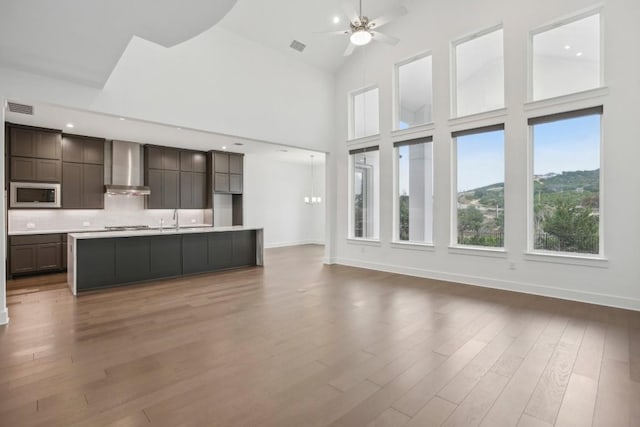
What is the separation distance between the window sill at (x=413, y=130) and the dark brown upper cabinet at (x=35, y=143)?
7.00 metres

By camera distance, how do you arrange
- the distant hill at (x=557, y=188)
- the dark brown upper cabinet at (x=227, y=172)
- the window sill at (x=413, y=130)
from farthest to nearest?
the dark brown upper cabinet at (x=227, y=172), the window sill at (x=413, y=130), the distant hill at (x=557, y=188)

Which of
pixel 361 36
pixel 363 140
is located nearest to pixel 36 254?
pixel 363 140

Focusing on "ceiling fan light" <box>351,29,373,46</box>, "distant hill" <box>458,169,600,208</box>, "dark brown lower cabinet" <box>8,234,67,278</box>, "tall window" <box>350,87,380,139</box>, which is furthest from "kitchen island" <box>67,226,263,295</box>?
"distant hill" <box>458,169,600,208</box>

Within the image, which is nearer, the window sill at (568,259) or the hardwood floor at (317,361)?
the hardwood floor at (317,361)

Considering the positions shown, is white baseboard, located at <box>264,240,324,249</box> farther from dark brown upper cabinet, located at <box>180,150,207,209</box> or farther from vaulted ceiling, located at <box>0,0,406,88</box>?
vaulted ceiling, located at <box>0,0,406,88</box>

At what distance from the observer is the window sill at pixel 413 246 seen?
19.8 feet

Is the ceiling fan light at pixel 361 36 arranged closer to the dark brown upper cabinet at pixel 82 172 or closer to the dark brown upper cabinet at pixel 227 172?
the dark brown upper cabinet at pixel 227 172

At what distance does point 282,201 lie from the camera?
36.9ft

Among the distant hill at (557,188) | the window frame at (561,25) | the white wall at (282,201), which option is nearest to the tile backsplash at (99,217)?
the white wall at (282,201)

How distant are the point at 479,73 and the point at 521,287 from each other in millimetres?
3666

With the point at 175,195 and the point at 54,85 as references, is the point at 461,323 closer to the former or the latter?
the point at 54,85

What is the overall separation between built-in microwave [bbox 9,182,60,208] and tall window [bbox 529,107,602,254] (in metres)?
9.07

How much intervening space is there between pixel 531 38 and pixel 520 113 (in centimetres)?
115

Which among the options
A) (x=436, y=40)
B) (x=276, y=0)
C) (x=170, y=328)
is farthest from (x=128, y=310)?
(x=436, y=40)
